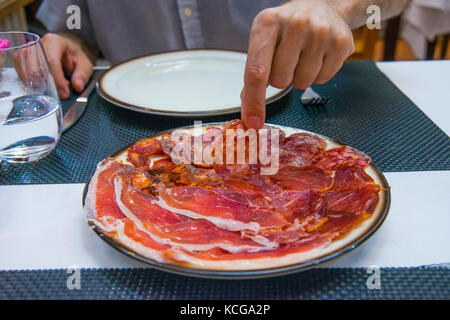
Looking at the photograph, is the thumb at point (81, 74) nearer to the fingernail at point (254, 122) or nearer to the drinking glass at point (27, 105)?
the drinking glass at point (27, 105)

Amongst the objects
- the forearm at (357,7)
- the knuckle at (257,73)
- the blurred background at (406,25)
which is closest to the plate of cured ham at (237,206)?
the knuckle at (257,73)

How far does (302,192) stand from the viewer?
2.39ft

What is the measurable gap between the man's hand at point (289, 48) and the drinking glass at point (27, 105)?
0.47 metres

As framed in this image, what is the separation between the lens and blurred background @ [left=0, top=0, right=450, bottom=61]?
236 centimetres

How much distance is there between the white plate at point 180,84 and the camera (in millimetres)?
1127

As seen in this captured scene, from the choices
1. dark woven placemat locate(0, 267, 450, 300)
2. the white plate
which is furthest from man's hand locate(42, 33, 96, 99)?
dark woven placemat locate(0, 267, 450, 300)

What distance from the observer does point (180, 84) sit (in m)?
1.29

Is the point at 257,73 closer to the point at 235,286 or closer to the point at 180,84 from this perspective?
the point at 235,286

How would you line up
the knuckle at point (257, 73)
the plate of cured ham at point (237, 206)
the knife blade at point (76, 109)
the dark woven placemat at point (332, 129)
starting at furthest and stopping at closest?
the knife blade at point (76, 109) → the dark woven placemat at point (332, 129) → the knuckle at point (257, 73) → the plate of cured ham at point (237, 206)

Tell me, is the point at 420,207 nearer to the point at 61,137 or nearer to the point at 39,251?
the point at 39,251

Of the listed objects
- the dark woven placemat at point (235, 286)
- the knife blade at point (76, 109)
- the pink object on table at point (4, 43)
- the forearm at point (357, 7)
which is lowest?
the dark woven placemat at point (235, 286)

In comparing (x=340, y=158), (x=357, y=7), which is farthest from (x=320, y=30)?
(x=357, y=7)

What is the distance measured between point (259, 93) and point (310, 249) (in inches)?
13.6

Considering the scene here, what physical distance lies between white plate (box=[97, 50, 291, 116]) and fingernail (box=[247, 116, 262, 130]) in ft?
0.75
